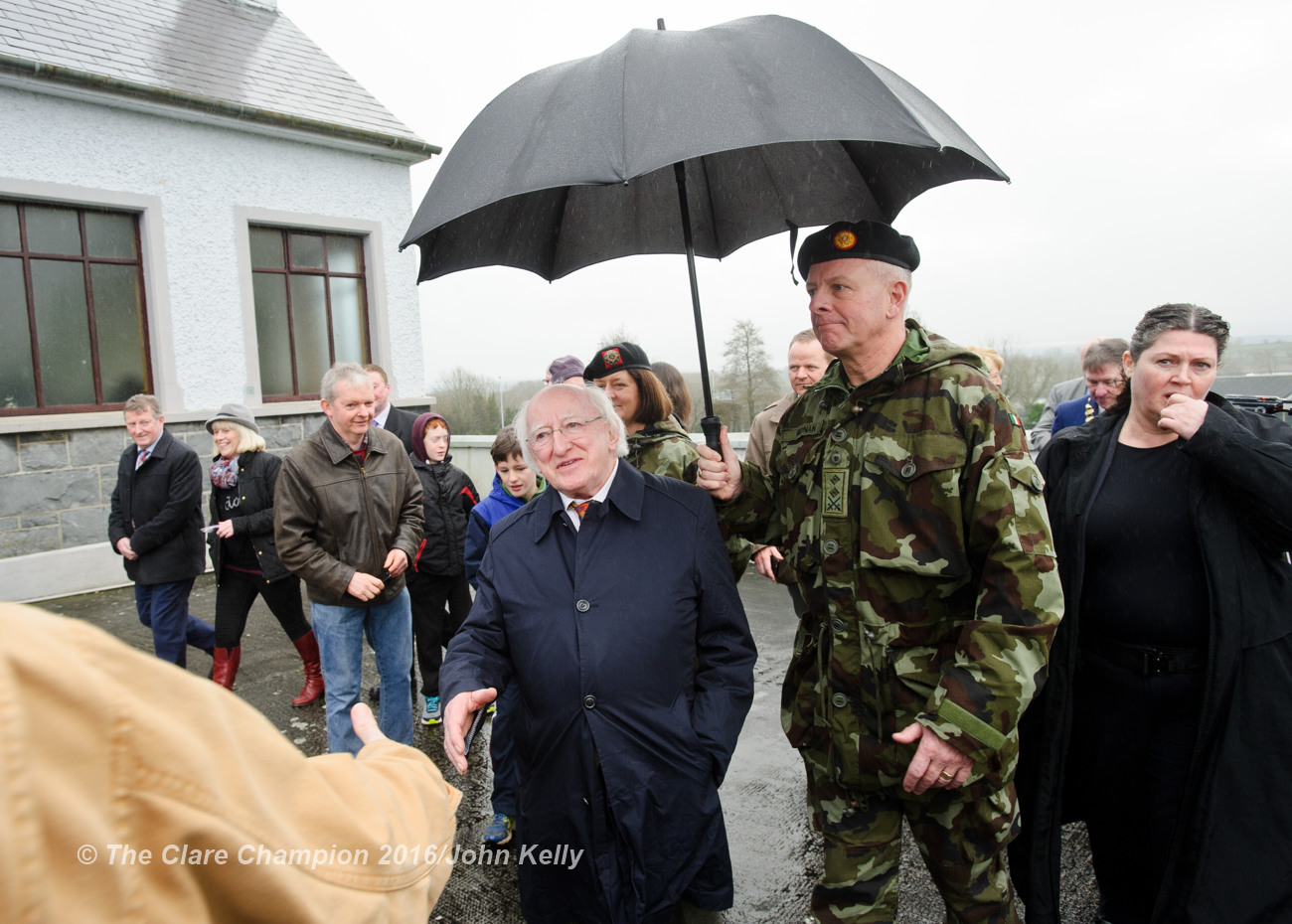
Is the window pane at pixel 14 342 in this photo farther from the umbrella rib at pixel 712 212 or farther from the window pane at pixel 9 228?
the umbrella rib at pixel 712 212

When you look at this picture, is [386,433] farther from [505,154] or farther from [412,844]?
[412,844]

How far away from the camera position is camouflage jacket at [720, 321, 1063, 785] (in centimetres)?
185

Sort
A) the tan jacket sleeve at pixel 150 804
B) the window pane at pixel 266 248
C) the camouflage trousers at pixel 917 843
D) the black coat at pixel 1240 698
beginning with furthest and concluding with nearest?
the window pane at pixel 266 248 < the black coat at pixel 1240 698 < the camouflage trousers at pixel 917 843 < the tan jacket sleeve at pixel 150 804

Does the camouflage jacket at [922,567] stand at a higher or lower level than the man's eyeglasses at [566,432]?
lower

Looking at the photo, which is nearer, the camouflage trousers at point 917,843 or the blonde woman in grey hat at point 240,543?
the camouflage trousers at point 917,843

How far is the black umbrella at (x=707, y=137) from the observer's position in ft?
5.58

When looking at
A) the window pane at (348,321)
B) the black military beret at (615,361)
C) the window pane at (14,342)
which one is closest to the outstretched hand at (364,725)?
the black military beret at (615,361)

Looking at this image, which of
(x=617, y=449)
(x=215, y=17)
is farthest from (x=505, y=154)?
(x=215, y=17)

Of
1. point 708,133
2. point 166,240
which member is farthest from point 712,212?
Answer: point 166,240

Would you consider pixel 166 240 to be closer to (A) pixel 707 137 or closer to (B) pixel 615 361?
(B) pixel 615 361

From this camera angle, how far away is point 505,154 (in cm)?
194

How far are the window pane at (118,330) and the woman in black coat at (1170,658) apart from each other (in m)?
9.21

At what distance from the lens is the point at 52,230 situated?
26.4 ft

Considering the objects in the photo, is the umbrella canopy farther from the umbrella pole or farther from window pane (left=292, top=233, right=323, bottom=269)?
window pane (left=292, top=233, right=323, bottom=269)
